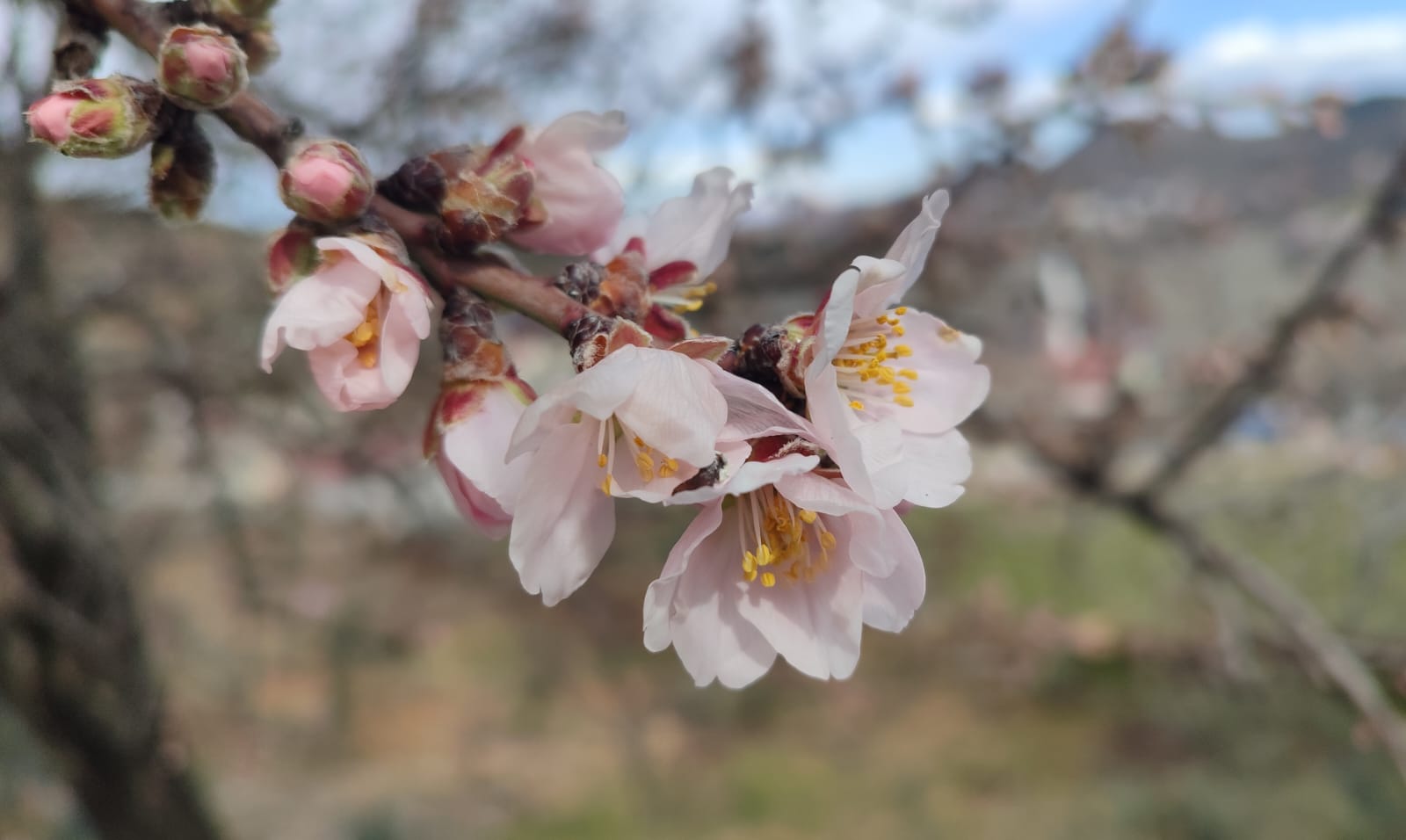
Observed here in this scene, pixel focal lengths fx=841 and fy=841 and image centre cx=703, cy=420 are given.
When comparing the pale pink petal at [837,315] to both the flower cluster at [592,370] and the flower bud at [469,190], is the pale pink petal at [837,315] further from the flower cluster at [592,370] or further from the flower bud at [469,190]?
the flower bud at [469,190]

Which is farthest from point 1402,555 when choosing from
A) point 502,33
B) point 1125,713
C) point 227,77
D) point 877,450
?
point 227,77

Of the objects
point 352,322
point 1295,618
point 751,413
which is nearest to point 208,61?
point 352,322

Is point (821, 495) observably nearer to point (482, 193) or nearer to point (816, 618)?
point (816, 618)

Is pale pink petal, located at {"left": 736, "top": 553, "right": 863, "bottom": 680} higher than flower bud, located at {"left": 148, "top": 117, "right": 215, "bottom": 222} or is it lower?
lower

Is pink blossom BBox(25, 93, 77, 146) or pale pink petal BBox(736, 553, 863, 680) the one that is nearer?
pink blossom BBox(25, 93, 77, 146)

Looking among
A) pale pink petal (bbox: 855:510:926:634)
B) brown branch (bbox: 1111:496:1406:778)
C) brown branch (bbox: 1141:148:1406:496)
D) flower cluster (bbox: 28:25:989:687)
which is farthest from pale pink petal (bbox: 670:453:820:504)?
brown branch (bbox: 1141:148:1406:496)

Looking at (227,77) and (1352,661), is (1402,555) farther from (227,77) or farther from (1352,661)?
(227,77)

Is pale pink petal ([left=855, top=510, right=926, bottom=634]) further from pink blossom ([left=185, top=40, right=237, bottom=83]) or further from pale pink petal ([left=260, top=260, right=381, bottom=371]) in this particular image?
pink blossom ([left=185, top=40, right=237, bottom=83])
